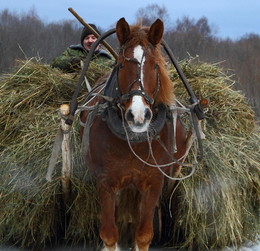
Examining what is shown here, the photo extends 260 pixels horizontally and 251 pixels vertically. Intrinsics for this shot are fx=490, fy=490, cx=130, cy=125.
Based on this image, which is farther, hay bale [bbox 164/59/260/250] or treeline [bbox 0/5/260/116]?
treeline [bbox 0/5/260/116]

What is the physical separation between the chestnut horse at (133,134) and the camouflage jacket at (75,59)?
175 cm

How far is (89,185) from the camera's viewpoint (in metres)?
4.41

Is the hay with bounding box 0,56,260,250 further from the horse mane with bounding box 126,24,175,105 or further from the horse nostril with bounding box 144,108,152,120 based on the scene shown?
the horse nostril with bounding box 144,108,152,120

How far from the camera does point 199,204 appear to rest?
4.34 metres

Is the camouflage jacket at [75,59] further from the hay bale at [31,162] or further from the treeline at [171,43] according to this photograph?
the treeline at [171,43]

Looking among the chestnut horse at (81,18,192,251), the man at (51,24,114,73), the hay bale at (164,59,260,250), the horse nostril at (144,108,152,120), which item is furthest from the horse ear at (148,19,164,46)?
the man at (51,24,114,73)

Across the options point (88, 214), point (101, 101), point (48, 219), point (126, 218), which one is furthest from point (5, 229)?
point (101, 101)

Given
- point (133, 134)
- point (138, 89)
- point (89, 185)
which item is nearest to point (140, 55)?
point (138, 89)

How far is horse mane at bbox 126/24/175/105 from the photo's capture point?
3.29 metres

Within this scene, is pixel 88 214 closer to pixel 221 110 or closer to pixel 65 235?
pixel 65 235

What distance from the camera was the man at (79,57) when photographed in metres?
5.52

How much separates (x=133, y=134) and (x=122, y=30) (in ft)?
2.34

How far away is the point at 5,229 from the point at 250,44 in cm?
4355

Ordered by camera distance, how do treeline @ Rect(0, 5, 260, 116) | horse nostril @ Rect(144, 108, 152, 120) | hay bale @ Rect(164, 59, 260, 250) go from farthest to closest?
treeline @ Rect(0, 5, 260, 116), hay bale @ Rect(164, 59, 260, 250), horse nostril @ Rect(144, 108, 152, 120)
